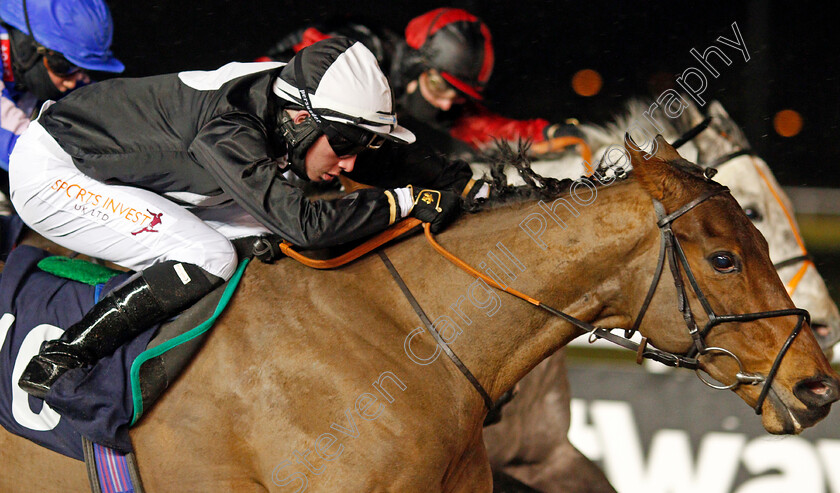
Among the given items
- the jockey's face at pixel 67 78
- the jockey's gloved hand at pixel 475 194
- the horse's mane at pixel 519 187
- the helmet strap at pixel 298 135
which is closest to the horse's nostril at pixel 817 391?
the horse's mane at pixel 519 187

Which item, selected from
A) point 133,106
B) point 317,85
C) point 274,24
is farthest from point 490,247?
point 274,24

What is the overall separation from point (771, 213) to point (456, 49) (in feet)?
6.36

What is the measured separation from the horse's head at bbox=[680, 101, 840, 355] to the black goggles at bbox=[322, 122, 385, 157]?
2.24 m

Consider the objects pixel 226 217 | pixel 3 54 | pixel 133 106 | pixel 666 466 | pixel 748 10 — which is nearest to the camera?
pixel 133 106

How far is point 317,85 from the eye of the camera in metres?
2.53

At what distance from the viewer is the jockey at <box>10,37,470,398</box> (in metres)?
2.43

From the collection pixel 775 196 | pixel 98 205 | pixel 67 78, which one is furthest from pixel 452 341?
pixel 775 196

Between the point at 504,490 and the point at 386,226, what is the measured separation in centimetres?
195

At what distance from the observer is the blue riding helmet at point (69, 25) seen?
3518 mm

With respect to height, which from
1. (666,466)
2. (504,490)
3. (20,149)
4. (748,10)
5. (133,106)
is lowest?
(666,466)

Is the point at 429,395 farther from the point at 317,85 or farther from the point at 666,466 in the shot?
the point at 666,466

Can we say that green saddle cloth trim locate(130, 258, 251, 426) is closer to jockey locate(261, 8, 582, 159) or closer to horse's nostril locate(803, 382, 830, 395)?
horse's nostril locate(803, 382, 830, 395)

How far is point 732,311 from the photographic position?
2.26m

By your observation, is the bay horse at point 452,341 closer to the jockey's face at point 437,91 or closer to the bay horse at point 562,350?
the bay horse at point 562,350
